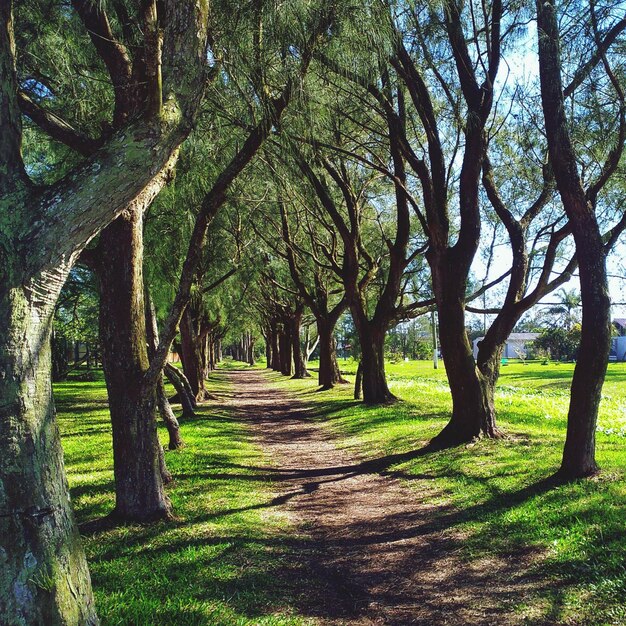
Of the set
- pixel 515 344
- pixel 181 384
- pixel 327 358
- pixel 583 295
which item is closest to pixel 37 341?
pixel 583 295

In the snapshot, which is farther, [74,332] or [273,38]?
[74,332]

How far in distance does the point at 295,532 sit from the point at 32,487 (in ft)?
12.3

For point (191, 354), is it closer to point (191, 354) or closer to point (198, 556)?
point (191, 354)

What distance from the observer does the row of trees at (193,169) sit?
304 cm

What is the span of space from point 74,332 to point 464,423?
2398 centimetres

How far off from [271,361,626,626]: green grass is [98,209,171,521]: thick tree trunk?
314 centimetres

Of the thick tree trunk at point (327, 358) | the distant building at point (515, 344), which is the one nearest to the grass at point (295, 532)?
the thick tree trunk at point (327, 358)

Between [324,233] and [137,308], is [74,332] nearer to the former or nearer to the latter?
[324,233]

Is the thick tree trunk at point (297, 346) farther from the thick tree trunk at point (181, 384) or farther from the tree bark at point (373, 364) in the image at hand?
the thick tree trunk at point (181, 384)

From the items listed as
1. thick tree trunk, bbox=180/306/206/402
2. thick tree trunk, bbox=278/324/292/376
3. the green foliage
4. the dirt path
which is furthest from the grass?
the green foliage

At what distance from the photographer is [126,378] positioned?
5.99 m

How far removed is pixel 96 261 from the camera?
6.07 metres

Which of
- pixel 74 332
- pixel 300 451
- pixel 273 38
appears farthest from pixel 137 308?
pixel 74 332

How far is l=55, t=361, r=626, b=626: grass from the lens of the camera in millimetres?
4125
